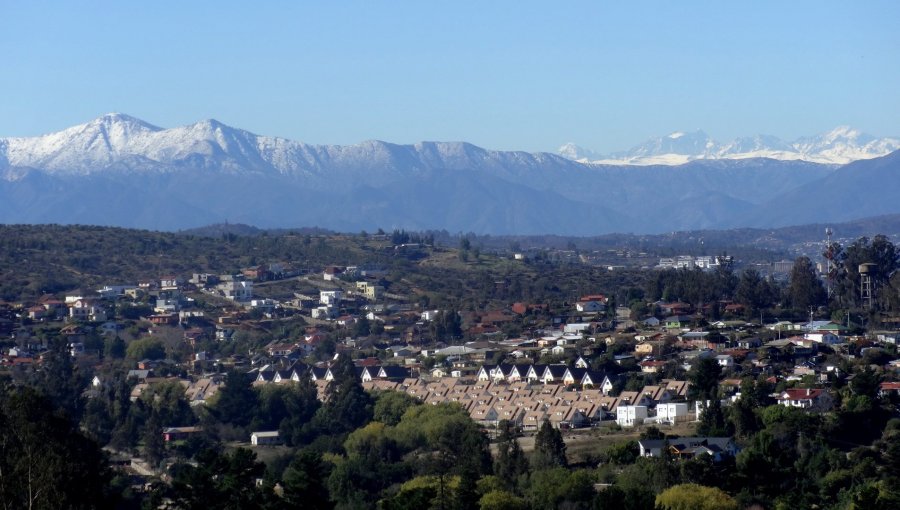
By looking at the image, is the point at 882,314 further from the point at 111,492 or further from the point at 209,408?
the point at 111,492

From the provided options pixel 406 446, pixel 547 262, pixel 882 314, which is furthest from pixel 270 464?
pixel 547 262

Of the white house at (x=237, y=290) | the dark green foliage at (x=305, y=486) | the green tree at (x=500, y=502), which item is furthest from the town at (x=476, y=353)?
the dark green foliage at (x=305, y=486)

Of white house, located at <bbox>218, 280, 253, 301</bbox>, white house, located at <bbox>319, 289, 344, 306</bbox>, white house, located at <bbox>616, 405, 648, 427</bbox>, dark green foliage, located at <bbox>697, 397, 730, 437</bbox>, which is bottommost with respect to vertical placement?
white house, located at <bbox>616, 405, 648, 427</bbox>

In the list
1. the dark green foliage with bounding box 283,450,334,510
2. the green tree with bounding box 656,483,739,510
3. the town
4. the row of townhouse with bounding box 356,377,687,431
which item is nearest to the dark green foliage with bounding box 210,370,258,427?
the town

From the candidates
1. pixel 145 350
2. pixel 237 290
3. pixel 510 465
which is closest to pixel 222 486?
pixel 510 465

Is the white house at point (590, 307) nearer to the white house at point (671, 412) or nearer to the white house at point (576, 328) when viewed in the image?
the white house at point (576, 328)

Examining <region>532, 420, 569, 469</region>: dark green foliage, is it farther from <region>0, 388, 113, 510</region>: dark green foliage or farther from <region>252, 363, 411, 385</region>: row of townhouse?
<region>252, 363, 411, 385</region>: row of townhouse

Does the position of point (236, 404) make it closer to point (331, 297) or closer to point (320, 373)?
point (320, 373)

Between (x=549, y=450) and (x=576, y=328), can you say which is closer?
(x=549, y=450)
